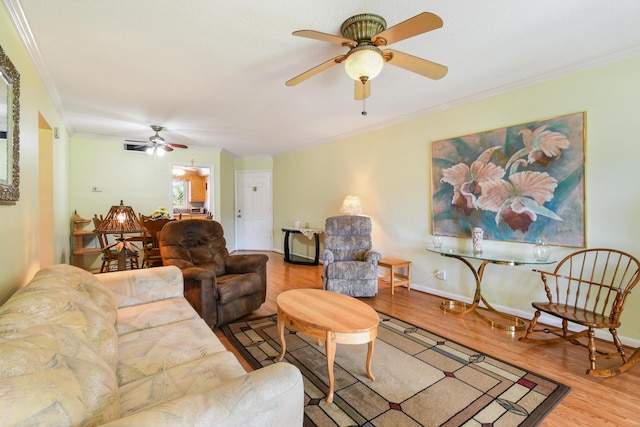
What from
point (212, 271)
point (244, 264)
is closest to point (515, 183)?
point (244, 264)

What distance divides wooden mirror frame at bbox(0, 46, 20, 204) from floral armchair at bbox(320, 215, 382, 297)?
2903mm

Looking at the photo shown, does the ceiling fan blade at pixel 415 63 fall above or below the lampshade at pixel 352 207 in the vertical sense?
above

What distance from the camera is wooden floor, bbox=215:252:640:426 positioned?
1671 mm

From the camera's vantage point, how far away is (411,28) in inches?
66.7

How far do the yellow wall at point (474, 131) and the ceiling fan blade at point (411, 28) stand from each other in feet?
6.67

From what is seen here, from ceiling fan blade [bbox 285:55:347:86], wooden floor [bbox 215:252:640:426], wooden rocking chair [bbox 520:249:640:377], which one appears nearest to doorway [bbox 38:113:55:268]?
wooden floor [bbox 215:252:640:426]

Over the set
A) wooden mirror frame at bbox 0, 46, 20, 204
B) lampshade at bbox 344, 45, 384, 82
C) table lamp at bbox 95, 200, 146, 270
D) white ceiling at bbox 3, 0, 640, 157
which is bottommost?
table lamp at bbox 95, 200, 146, 270

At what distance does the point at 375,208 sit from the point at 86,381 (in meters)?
4.20

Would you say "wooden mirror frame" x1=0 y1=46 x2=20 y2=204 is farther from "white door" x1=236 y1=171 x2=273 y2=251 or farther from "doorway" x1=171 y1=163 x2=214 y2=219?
"doorway" x1=171 y1=163 x2=214 y2=219

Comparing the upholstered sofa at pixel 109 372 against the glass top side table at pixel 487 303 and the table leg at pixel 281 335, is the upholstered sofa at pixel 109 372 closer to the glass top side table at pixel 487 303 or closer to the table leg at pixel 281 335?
the table leg at pixel 281 335

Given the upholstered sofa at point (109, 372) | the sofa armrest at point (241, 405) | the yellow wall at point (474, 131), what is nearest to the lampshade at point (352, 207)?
A: the yellow wall at point (474, 131)

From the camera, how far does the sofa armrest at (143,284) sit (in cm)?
213

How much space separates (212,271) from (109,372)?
6.17ft

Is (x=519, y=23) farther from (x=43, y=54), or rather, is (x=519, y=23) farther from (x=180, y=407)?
(x=43, y=54)
